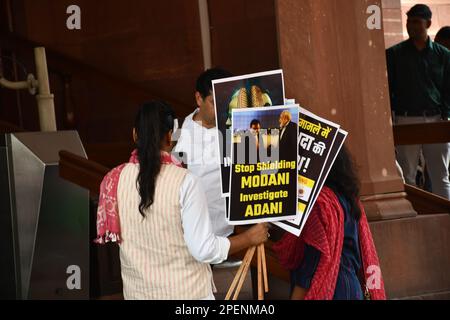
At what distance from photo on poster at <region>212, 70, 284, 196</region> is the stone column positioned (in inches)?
65.6

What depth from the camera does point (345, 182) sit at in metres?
4.56

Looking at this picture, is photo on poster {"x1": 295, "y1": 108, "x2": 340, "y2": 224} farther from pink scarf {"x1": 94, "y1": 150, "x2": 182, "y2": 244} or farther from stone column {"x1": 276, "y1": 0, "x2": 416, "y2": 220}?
stone column {"x1": 276, "y1": 0, "x2": 416, "y2": 220}

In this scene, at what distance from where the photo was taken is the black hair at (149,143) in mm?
4207

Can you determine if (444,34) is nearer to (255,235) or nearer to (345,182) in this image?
(345,182)

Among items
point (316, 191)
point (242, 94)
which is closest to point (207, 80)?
point (242, 94)

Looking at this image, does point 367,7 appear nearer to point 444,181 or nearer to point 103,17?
point 444,181

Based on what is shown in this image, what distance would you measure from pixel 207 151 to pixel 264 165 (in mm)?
1178

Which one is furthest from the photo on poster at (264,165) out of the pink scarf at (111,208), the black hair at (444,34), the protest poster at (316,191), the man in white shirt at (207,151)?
the black hair at (444,34)

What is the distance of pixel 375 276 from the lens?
461 centimetres

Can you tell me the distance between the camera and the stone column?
644 cm

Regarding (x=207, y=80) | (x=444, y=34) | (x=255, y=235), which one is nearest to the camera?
(x=255, y=235)

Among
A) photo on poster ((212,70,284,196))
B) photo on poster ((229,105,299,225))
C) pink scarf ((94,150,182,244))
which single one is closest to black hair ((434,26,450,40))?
photo on poster ((212,70,284,196))

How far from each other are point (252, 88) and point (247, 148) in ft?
1.00

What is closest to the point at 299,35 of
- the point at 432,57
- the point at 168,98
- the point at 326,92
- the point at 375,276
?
the point at 326,92
